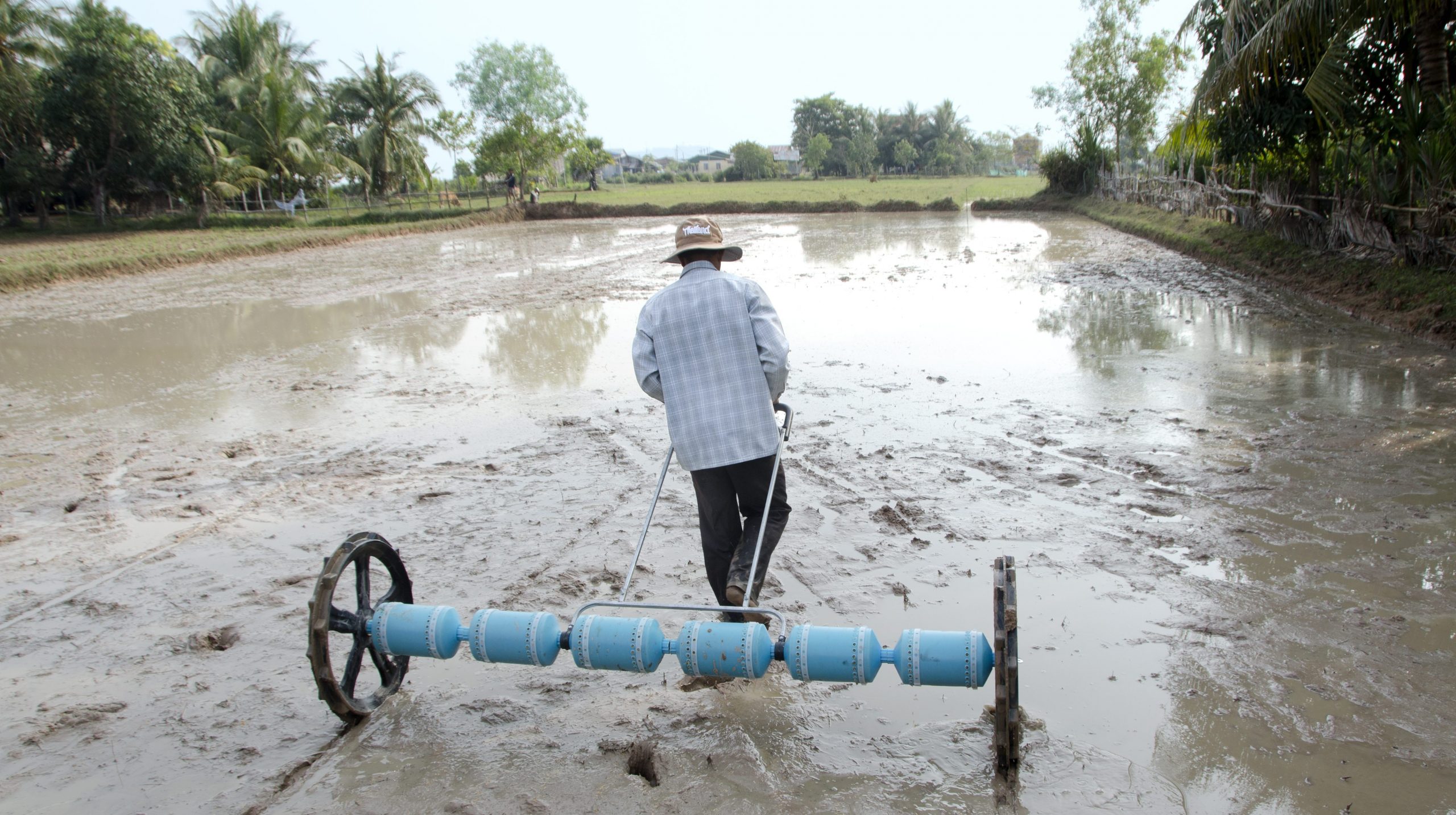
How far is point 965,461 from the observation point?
19.0ft

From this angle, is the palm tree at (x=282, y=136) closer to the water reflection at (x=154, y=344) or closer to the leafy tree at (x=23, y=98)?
the leafy tree at (x=23, y=98)

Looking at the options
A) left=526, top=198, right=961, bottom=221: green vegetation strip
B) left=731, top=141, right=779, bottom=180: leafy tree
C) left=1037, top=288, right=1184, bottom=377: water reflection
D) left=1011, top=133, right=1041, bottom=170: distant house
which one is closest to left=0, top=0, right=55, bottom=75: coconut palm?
left=526, top=198, right=961, bottom=221: green vegetation strip

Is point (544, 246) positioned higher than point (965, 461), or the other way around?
point (544, 246)

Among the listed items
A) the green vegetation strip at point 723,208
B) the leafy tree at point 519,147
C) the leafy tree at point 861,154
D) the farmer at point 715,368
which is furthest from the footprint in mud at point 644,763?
the leafy tree at point 861,154

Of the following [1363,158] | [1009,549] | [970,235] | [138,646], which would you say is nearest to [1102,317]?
[1363,158]

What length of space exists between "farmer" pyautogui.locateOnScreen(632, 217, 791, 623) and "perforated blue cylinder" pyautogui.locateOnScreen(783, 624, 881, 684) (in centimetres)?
56

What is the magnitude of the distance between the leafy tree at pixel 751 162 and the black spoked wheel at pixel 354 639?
8235 centimetres

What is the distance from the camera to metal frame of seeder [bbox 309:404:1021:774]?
8.91ft

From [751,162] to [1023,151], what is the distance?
1798 inches

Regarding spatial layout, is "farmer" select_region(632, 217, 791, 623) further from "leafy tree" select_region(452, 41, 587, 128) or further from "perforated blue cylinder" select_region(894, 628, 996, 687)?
"leafy tree" select_region(452, 41, 587, 128)

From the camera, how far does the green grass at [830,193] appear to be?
133 feet

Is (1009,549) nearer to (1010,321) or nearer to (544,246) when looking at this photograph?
(1010,321)

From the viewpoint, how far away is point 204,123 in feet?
99.4

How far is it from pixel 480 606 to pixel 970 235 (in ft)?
72.8
